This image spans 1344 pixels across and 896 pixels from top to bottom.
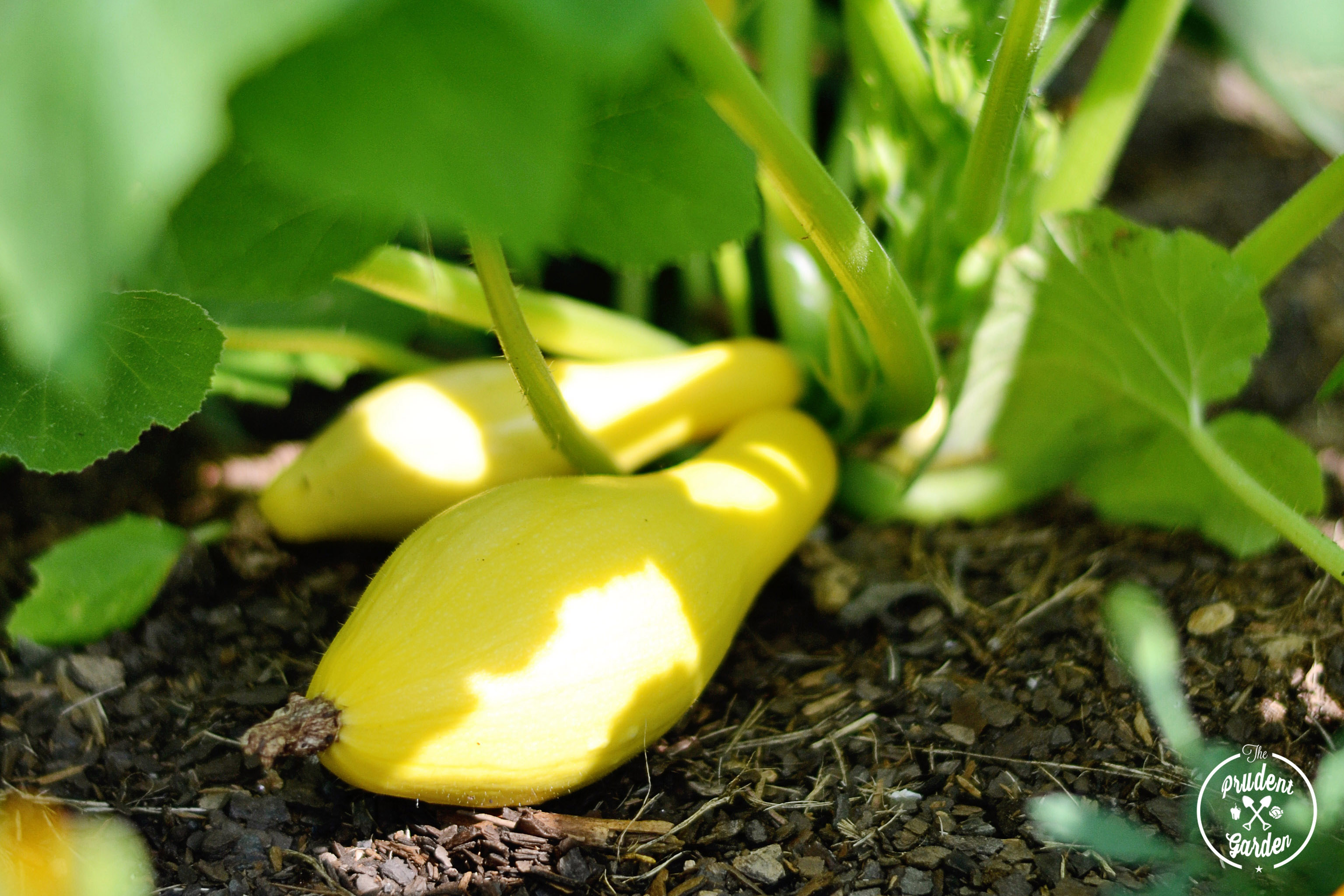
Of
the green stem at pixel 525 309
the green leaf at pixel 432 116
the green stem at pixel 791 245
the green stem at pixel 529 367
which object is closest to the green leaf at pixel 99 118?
the green leaf at pixel 432 116

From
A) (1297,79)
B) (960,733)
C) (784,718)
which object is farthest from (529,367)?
(1297,79)

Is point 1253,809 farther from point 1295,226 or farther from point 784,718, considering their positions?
point 1295,226

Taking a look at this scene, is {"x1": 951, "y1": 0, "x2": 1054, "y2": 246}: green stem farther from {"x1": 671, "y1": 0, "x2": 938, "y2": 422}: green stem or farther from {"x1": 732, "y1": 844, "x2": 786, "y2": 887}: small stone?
{"x1": 732, "y1": 844, "x2": 786, "y2": 887}: small stone

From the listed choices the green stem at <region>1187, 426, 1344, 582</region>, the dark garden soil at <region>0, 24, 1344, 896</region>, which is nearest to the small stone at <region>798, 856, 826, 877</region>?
the dark garden soil at <region>0, 24, 1344, 896</region>

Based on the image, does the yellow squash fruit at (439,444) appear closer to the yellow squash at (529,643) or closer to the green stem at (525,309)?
the green stem at (525,309)

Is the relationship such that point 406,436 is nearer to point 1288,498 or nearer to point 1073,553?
point 1073,553

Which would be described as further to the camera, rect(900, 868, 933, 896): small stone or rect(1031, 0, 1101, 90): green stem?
rect(1031, 0, 1101, 90): green stem
